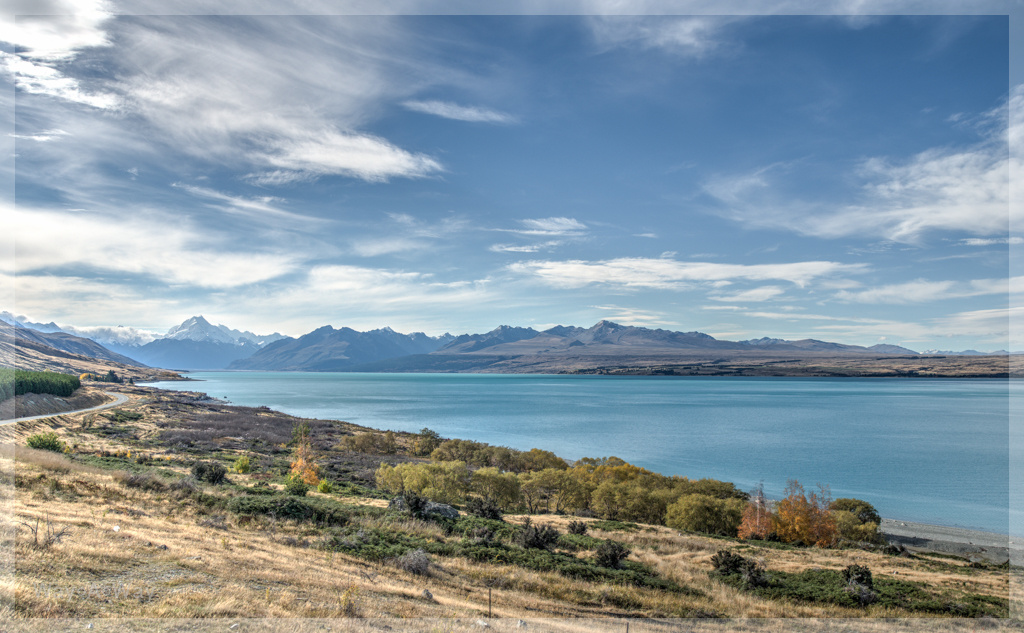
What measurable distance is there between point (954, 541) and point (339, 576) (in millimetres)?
46567

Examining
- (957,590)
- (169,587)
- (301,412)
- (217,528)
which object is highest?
(169,587)

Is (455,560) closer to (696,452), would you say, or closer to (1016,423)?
(696,452)

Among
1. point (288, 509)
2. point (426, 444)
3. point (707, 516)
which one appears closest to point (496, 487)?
point (707, 516)

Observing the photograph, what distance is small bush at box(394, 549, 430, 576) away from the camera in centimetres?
1752

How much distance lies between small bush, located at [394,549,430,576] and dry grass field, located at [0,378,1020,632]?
75 millimetres

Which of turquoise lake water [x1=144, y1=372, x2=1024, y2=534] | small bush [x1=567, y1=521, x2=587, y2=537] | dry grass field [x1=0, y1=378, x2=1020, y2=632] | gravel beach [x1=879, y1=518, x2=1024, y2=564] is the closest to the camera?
dry grass field [x1=0, y1=378, x2=1020, y2=632]

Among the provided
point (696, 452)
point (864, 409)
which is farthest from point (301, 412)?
point (864, 409)

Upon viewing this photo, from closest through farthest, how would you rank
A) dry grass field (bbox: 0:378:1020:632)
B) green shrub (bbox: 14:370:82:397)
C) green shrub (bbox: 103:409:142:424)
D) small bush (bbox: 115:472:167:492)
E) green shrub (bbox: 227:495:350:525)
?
dry grass field (bbox: 0:378:1020:632) < green shrub (bbox: 227:495:350:525) < small bush (bbox: 115:472:167:492) < green shrub (bbox: 14:370:82:397) < green shrub (bbox: 103:409:142:424)

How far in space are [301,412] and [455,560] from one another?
5267 inches

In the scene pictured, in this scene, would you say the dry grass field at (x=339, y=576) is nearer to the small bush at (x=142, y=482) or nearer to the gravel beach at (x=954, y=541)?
the small bush at (x=142, y=482)

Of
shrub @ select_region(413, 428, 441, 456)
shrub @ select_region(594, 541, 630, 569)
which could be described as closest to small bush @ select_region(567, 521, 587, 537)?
shrub @ select_region(594, 541, 630, 569)

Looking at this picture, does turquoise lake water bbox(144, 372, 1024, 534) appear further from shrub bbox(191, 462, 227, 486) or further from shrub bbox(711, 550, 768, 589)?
shrub bbox(191, 462, 227, 486)

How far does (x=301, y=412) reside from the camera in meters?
139

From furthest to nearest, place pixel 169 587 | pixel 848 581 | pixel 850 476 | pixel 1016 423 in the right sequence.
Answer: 1. pixel 1016 423
2. pixel 850 476
3. pixel 848 581
4. pixel 169 587
